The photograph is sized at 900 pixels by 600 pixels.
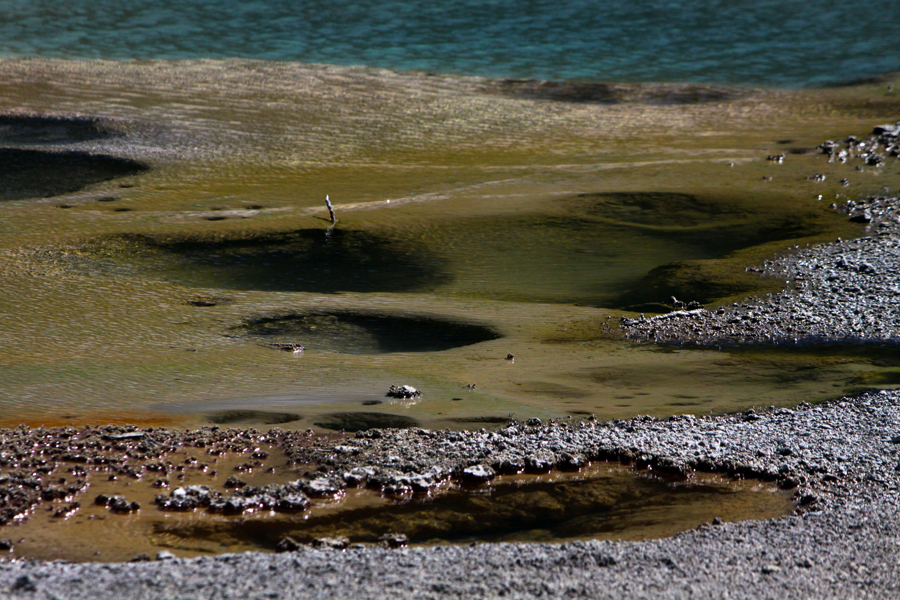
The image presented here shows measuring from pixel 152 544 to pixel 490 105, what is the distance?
13729 millimetres

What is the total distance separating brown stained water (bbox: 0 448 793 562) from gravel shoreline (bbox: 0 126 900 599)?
14 centimetres

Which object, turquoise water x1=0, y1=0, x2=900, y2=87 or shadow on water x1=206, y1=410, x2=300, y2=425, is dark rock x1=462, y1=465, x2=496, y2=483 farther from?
turquoise water x1=0, y1=0, x2=900, y2=87

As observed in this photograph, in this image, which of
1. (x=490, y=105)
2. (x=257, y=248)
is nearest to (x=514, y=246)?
(x=257, y=248)

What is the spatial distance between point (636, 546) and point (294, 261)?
5874mm

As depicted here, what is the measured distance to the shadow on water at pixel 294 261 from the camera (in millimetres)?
8289

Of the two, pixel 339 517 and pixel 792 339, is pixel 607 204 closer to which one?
pixel 792 339

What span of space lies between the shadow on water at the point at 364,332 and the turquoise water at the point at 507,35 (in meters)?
13.3

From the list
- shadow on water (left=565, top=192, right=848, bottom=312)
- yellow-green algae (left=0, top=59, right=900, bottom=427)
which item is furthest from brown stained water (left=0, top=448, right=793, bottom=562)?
shadow on water (left=565, top=192, right=848, bottom=312)

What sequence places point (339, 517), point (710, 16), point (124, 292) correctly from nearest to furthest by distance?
point (339, 517) → point (124, 292) → point (710, 16)

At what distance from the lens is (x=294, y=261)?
8.83 m

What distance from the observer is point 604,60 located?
2077 centimetres

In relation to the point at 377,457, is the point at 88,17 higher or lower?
higher

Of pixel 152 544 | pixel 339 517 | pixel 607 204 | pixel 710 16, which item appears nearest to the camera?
pixel 152 544

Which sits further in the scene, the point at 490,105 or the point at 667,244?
the point at 490,105
